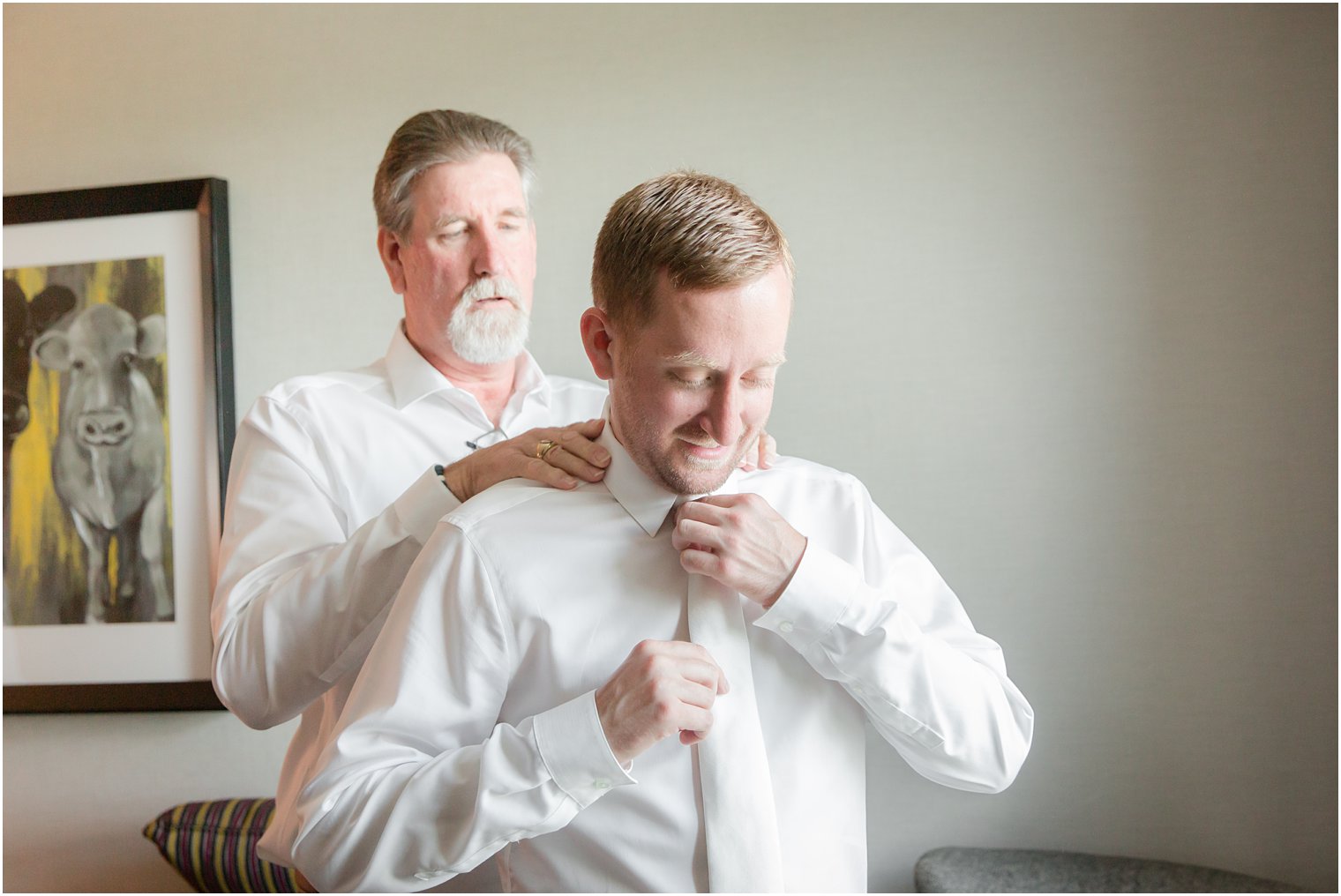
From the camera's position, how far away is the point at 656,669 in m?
1.10

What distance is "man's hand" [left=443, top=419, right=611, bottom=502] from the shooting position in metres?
1.33

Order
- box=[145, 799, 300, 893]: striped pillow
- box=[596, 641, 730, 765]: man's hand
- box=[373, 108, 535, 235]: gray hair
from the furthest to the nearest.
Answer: box=[145, 799, 300, 893]: striped pillow, box=[373, 108, 535, 235]: gray hair, box=[596, 641, 730, 765]: man's hand

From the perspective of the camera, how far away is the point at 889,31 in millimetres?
2164

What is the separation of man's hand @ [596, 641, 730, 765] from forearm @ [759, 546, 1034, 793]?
13 centimetres

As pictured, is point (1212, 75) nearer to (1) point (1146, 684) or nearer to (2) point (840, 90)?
(2) point (840, 90)

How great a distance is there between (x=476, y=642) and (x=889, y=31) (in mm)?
1579

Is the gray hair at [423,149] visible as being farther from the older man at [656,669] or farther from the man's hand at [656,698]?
the man's hand at [656,698]

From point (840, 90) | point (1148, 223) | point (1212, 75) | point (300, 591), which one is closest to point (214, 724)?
point (300, 591)

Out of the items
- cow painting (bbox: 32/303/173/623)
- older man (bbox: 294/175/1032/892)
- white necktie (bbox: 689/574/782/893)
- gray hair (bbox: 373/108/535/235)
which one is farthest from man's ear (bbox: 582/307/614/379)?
cow painting (bbox: 32/303/173/623)

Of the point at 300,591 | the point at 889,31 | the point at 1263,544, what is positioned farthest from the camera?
the point at 889,31

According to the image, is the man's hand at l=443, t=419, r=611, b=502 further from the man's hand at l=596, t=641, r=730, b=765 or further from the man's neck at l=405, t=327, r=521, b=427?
the man's neck at l=405, t=327, r=521, b=427

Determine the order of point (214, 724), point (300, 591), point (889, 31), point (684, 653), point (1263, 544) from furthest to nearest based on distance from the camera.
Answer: point (214, 724) → point (889, 31) → point (1263, 544) → point (300, 591) → point (684, 653)

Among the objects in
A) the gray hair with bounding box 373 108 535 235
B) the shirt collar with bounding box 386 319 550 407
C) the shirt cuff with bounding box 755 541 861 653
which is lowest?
the shirt cuff with bounding box 755 541 861 653

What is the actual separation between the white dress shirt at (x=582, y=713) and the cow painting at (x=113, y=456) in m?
1.48
